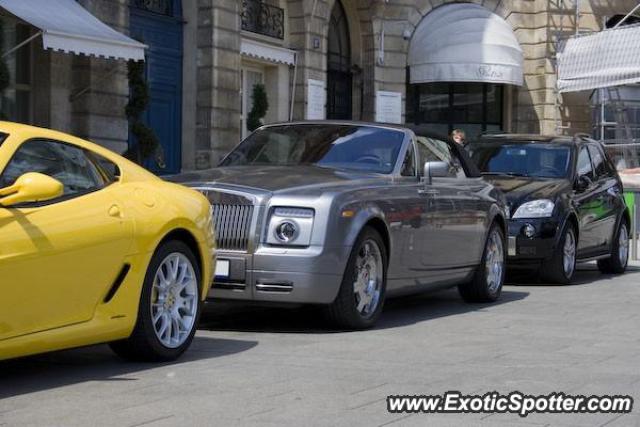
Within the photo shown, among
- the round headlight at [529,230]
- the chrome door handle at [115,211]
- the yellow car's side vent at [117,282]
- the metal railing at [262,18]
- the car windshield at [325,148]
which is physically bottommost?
the round headlight at [529,230]

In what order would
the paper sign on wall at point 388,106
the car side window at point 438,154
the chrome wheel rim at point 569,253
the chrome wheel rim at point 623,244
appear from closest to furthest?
the car side window at point 438,154 < the chrome wheel rim at point 569,253 < the chrome wheel rim at point 623,244 < the paper sign on wall at point 388,106

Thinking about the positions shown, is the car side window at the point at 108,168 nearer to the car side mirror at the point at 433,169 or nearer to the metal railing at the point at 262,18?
the car side mirror at the point at 433,169

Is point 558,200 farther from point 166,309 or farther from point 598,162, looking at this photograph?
point 166,309

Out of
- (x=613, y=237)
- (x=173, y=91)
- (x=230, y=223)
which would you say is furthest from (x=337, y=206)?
(x=173, y=91)

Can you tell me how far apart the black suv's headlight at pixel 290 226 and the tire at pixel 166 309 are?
3.64 ft

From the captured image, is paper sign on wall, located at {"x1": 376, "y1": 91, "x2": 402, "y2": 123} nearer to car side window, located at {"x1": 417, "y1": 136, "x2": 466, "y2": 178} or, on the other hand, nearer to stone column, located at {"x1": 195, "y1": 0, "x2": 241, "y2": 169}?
stone column, located at {"x1": 195, "y1": 0, "x2": 241, "y2": 169}

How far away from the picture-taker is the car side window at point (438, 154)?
34.3 ft

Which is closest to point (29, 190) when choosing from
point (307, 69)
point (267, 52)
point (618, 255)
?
point (618, 255)

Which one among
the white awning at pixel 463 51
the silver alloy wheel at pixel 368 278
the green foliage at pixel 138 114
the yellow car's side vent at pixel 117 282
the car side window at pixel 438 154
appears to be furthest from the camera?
the white awning at pixel 463 51

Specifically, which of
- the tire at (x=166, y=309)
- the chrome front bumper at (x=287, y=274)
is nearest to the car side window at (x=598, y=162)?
the chrome front bumper at (x=287, y=274)

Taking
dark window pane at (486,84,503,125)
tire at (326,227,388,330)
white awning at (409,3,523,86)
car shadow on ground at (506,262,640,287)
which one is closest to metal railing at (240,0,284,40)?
white awning at (409,3,523,86)

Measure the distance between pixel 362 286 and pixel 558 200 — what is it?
201 inches

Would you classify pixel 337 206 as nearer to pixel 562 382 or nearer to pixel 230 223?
pixel 230 223

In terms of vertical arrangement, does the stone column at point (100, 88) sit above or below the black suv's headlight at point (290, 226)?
above
